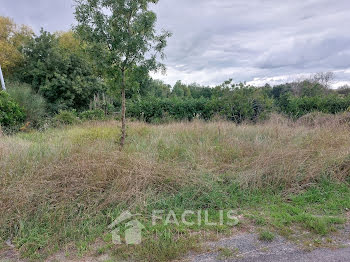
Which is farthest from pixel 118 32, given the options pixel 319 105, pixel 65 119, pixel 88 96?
pixel 88 96

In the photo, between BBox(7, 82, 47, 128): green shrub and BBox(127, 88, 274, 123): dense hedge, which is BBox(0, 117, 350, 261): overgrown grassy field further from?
BBox(7, 82, 47, 128): green shrub

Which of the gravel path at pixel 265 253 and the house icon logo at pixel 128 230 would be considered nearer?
the gravel path at pixel 265 253

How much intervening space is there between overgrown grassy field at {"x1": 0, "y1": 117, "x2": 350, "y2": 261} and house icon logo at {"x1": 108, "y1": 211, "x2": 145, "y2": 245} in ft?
0.30

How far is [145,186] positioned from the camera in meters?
3.51

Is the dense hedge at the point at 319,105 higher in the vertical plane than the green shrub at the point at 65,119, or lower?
higher

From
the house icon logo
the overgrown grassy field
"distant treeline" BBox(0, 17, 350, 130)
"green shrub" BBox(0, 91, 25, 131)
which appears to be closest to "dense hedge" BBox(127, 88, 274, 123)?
"distant treeline" BBox(0, 17, 350, 130)

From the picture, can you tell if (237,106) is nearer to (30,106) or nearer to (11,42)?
(30,106)

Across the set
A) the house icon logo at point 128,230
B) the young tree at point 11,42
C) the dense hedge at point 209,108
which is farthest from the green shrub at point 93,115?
the young tree at point 11,42

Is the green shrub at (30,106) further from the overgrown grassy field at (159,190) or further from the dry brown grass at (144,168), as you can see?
the overgrown grassy field at (159,190)

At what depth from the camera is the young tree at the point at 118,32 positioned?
4312mm

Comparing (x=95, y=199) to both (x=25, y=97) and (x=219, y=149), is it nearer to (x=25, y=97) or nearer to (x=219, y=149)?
(x=219, y=149)

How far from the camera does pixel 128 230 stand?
2643mm

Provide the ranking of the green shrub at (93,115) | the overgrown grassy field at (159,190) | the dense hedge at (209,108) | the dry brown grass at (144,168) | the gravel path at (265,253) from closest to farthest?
1. the gravel path at (265,253)
2. the overgrown grassy field at (159,190)
3. the dry brown grass at (144,168)
4. the dense hedge at (209,108)
5. the green shrub at (93,115)

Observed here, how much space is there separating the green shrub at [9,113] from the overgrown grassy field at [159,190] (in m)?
4.75
